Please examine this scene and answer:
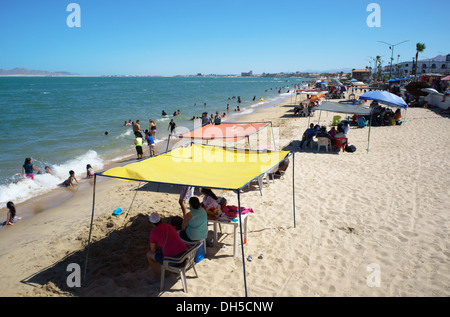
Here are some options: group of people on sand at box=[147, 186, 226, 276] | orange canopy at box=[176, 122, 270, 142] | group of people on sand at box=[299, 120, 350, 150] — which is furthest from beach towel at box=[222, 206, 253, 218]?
group of people on sand at box=[299, 120, 350, 150]

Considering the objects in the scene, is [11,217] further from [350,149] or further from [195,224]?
[350,149]

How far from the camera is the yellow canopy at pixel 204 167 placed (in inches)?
171

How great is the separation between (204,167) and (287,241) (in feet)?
7.46

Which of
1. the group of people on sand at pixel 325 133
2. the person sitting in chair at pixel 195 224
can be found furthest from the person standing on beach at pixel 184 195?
the group of people on sand at pixel 325 133

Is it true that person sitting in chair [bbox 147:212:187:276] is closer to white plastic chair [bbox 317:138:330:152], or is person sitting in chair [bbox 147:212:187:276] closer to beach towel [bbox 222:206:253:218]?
beach towel [bbox 222:206:253:218]

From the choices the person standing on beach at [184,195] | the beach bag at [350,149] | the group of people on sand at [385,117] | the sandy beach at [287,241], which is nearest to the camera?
the sandy beach at [287,241]

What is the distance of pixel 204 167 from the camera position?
17.2 ft

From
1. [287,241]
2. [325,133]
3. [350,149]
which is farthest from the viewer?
[325,133]

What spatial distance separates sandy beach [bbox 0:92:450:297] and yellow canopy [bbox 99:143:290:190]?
→ 153 cm

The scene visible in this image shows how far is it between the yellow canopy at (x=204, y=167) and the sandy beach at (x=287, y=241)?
1.53m

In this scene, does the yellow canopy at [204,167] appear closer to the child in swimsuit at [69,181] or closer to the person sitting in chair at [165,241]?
the person sitting in chair at [165,241]

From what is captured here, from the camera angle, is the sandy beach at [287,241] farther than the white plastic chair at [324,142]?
No

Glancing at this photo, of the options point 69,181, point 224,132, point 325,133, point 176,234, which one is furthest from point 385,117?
point 69,181

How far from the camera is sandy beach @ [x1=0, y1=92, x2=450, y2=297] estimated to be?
4.29 meters
